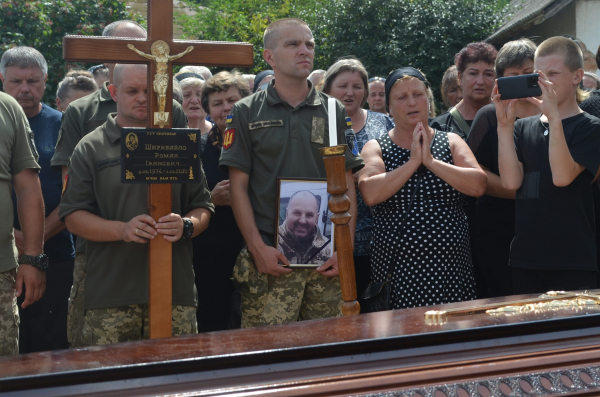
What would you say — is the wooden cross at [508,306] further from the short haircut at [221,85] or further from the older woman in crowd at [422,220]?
the short haircut at [221,85]

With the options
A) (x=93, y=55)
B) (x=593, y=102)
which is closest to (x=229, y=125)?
(x=93, y=55)

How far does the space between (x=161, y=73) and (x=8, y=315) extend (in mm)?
1402

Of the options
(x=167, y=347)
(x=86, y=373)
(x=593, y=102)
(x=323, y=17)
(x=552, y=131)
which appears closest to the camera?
(x=86, y=373)

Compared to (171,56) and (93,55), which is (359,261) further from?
(93,55)

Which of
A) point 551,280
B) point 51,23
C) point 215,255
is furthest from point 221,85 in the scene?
point 51,23

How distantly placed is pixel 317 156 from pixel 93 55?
1306mm

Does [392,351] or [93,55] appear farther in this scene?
[93,55]

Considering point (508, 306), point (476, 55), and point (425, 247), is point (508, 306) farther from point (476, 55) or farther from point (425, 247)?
point (476, 55)

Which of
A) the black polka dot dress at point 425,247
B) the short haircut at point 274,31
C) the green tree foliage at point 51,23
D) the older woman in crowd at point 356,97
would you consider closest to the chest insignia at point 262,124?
the short haircut at point 274,31

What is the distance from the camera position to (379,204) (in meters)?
4.08

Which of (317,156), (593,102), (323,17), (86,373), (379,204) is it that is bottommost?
(86,373)

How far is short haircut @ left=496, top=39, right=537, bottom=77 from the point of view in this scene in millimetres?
4664

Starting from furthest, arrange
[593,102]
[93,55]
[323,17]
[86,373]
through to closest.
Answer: [323,17], [593,102], [93,55], [86,373]

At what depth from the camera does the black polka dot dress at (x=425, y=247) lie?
388 cm
